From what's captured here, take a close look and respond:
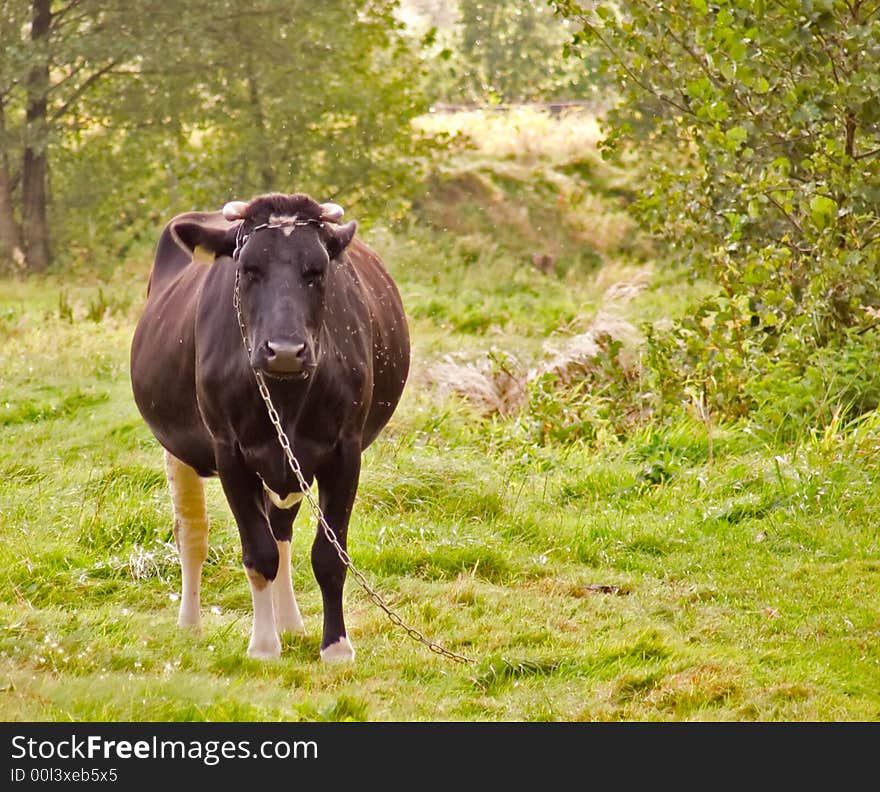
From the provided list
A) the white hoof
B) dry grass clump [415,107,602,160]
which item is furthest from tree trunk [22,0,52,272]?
the white hoof

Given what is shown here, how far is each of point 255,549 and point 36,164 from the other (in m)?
18.3

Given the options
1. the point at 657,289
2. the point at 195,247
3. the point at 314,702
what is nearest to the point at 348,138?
the point at 657,289

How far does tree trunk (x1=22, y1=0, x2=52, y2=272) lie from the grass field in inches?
369

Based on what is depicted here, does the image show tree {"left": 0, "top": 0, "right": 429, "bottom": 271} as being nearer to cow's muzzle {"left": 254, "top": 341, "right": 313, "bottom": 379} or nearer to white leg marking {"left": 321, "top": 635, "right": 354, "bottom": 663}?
white leg marking {"left": 321, "top": 635, "right": 354, "bottom": 663}

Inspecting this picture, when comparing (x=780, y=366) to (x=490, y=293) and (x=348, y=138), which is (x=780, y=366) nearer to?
(x=490, y=293)

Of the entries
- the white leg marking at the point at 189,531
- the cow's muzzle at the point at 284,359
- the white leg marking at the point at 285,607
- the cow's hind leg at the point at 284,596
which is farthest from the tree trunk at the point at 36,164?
the cow's muzzle at the point at 284,359

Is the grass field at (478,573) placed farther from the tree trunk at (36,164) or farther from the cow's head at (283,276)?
the tree trunk at (36,164)

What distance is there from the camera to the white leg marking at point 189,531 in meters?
6.87

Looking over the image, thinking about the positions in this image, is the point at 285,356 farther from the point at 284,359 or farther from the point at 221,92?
the point at 221,92

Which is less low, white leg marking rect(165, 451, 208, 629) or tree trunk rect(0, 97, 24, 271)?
tree trunk rect(0, 97, 24, 271)

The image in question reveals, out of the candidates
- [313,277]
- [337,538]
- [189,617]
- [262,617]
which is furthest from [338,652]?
[313,277]

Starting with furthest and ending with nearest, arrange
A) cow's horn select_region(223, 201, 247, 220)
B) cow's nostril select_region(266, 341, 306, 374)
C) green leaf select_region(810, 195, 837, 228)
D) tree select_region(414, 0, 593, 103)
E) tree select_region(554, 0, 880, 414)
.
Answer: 1. tree select_region(414, 0, 593, 103)
2. green leaf select_region(810, 195, 837, 228)
3. tree select_region(554, 0, 880, 414)
4. cow's horn select_region(223, 201, 247, 220)
5. cow's nostril select_region(266, 341, 306, 374)

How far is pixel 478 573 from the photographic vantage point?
759 cm

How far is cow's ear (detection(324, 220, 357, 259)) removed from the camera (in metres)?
6.07
